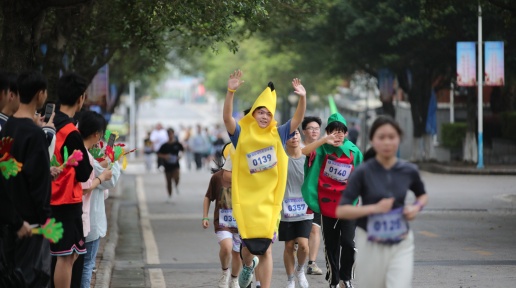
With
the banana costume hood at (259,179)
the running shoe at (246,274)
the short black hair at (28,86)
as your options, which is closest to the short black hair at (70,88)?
the short black hair at (28,86)

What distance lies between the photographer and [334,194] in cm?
1116

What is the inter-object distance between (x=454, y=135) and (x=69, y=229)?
113 ft

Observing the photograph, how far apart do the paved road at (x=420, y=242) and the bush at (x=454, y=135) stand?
12614 millimetres

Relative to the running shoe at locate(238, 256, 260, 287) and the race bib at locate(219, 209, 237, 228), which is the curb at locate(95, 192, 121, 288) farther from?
the running shoe at locate(238, 256, 260, 287)

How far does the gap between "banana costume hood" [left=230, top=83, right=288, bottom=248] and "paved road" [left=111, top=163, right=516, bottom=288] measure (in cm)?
258

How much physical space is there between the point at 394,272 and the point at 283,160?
8.95 ft

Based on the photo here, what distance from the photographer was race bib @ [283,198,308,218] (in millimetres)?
11426

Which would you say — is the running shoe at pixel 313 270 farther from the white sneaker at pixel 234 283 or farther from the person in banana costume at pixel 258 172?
the person in banana costume at pixel 258 172

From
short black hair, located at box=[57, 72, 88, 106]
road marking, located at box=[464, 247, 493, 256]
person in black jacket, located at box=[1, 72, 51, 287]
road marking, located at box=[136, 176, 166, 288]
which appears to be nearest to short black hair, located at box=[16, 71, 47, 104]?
person in black jacket, located at box=[1, 72, 51, 287]

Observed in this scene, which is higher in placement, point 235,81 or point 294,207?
point 235,81

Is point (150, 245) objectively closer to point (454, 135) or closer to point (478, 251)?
point (478, 251)

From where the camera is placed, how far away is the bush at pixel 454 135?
41847 mm

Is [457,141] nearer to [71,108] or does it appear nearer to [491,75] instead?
[491,75]

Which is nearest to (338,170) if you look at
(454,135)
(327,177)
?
(327,177)
